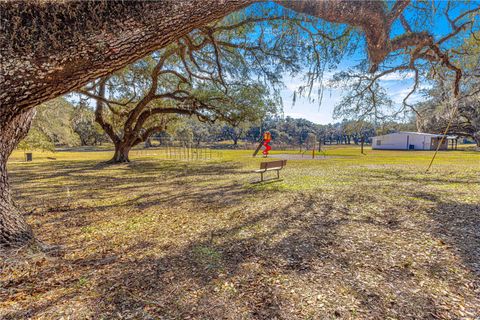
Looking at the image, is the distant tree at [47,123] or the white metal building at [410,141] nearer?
the distant tree at [47,123]

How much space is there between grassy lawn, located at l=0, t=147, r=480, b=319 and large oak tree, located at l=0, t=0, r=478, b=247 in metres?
0.98

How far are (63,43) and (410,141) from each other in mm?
49619

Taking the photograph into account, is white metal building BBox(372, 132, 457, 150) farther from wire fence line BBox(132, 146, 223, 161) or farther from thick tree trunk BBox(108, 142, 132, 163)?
thick tree trunk BBox(108, 142, 132, 163)

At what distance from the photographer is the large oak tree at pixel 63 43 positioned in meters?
2.11

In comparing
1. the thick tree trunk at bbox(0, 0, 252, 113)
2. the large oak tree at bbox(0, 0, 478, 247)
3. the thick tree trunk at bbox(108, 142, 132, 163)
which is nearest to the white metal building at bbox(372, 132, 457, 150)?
the thick tree trunk at bbox(108, 142, 132, 163)

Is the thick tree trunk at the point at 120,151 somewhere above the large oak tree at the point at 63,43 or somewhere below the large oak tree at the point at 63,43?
below

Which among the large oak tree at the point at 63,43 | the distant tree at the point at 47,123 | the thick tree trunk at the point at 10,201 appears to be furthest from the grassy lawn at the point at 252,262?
the distant tree at the point at 47,123

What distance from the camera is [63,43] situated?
2.16 metres

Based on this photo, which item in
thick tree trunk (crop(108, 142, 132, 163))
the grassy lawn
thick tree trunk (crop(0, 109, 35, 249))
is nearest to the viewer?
the grassy lawn

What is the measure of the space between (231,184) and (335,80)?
5.70 metres

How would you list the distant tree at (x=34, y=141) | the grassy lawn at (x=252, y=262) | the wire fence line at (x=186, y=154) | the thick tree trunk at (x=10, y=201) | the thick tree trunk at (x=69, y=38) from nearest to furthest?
the grassy lawn at (x=252, y=262)
the thick tree trunk at (x=69, y=38)
the thick tree trunk at (x=10, y=201)
the distant tree at (x=34, y=141)
the wire fence line at (x=186, y=154)

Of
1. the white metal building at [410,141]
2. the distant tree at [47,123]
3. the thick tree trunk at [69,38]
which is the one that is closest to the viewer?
the thick tree trunk at [69,38]

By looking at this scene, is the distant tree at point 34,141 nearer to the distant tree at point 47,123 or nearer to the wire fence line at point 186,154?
the distant tree at point 47,123

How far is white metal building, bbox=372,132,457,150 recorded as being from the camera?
38.7 meters
